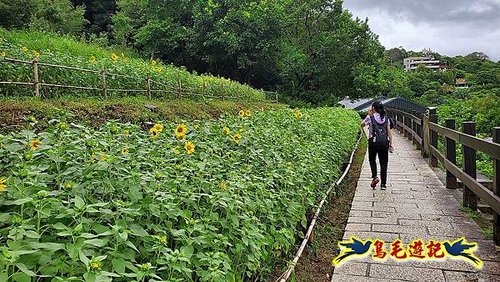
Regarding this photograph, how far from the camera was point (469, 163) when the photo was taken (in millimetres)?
4508

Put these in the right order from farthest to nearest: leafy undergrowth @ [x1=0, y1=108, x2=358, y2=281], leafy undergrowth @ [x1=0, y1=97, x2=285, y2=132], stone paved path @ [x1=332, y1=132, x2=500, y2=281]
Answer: leafy undergrowth @ [x1=0, y1=97, x2=285, y2=132] < stone paved path @ [x1=332, y1=132, x2=500, y2=281] < leafy undergrowth @ [x1=0, y1=108, x2=358, y2=281]

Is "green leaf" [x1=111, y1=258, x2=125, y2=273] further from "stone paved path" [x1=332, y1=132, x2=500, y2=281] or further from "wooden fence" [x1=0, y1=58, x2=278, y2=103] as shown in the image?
"wooden fence" [x1=0, y1=58, x2=278, y2=103]

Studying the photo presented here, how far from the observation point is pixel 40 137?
2.33 metres

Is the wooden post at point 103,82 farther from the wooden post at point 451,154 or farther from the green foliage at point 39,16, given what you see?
the green foliage at point 39,16

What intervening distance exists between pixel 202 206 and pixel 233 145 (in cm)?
149

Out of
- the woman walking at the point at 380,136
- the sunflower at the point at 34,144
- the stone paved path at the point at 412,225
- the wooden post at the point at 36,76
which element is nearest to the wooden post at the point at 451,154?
the stone paved path at the point at 412,225

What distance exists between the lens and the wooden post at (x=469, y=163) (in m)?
4.48

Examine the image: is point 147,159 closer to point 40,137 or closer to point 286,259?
point 40,137

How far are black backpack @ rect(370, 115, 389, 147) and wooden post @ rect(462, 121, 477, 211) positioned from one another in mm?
1318

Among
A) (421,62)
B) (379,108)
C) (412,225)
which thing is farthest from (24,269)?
(421,62)

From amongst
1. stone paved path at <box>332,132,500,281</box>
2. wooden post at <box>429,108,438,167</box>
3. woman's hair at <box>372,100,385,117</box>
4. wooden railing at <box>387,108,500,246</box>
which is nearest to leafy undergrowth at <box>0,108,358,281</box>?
stone paved path at <box>332,132,500,281</box>

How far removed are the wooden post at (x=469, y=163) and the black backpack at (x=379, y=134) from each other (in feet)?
4.32

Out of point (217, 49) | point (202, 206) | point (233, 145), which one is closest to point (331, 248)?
point (233, 145)

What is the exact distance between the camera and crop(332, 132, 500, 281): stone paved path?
10.3ft
